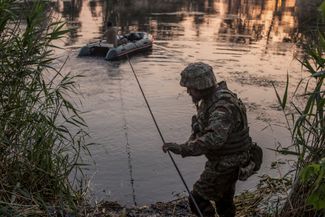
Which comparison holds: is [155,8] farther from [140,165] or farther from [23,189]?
[23,189]

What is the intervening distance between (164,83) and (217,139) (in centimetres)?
1262

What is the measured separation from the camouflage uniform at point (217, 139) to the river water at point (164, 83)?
3.01 feet

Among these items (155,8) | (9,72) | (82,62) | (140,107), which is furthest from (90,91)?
(155,8)

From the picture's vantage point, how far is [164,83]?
16906 millimetres

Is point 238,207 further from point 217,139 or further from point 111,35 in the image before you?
point 111,35

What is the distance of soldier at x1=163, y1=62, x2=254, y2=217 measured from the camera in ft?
14.5

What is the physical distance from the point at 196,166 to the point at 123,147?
2037 millimetres

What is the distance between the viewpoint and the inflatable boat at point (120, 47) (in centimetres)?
1962

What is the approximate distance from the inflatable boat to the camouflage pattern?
15.1 meters

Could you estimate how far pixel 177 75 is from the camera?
18.1 metres

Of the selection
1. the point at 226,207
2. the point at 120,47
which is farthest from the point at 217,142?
the point at 120,47

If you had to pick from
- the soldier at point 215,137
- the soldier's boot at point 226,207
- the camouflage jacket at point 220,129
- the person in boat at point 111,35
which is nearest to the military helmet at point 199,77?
the soldier at point 215,137

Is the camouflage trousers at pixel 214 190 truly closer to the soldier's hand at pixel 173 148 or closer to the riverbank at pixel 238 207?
the soldier's hand at pixel 173 148

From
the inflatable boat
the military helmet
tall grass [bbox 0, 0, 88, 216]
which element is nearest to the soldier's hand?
the military helmet
